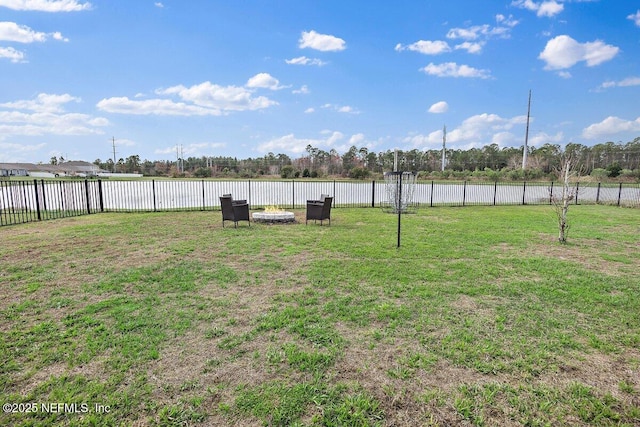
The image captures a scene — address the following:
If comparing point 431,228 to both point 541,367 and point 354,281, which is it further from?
point 541,367

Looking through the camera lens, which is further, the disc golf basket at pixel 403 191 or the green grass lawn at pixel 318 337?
the disc golf basket at pixel 403 191

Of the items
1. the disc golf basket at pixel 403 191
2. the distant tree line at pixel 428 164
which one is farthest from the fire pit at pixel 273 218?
the distant tree line at pixel 428 164

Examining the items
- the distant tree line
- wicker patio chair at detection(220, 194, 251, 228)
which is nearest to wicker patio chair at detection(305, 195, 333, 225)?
wicker patio chair at detection(220, 194, 251, 228)

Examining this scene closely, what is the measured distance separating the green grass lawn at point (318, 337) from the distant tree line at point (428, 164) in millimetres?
27485

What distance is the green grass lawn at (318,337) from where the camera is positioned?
2178mm

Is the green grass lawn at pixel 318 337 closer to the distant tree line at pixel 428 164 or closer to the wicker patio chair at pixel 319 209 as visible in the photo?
the wicker patio chair at pixel 319 209

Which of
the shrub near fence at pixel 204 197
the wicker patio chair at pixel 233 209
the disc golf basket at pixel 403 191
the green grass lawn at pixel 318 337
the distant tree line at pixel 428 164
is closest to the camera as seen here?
the green grass lawn at pixel 318 337

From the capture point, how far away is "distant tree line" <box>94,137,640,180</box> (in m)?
34.4

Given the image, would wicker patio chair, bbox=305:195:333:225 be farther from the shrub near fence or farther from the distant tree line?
the distant tree line

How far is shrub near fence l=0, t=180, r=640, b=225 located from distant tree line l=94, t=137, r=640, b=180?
40.1 feet

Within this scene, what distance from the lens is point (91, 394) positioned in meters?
2.25

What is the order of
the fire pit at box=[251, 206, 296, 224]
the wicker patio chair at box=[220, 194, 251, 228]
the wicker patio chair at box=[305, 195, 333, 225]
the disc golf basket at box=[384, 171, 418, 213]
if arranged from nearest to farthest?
the wicker patio chair at box=[220, 194, 251, 228], the wicker patio chair at box=[305, 195, 333, 225], the fire pit at box=[251, 206, 296, 224], the disc golf basket at box=[384, 171, 418, 213]

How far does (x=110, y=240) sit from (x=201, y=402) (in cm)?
653

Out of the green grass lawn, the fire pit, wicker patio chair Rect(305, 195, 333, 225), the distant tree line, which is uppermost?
the distant tree line
